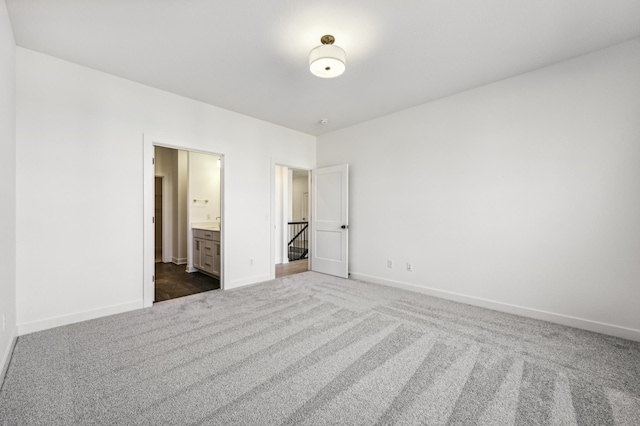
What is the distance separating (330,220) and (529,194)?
3035 millimetres

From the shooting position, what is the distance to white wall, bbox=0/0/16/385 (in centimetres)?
193

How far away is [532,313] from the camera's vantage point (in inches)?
116

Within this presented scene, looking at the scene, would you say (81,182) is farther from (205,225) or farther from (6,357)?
(205,225)

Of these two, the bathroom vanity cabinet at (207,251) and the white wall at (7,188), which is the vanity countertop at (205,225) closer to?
the bathroom vanity cabinet at (207,251)

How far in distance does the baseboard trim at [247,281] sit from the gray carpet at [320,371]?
104 centimetres

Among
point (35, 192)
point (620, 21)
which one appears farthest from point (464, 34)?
point (35, 192)

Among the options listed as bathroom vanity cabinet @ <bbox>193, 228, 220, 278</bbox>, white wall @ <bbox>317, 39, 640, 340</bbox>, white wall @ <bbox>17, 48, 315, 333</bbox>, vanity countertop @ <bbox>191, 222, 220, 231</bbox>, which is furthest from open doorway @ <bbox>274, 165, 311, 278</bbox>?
white wall @ <bbox>17, 48, 315, 333</bbox>

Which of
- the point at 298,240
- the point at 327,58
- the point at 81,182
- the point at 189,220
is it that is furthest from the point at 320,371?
the point at 298,240

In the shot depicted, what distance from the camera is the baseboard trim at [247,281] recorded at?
4.08 m

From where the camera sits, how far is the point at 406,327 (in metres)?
2.69

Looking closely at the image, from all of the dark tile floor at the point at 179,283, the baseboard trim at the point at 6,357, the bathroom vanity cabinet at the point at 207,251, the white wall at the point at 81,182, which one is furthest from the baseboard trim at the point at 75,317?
the bathroom vanity cabinet at the point at 207,251

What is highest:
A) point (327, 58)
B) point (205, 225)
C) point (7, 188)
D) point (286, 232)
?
point (327, 58)

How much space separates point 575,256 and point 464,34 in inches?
96.9

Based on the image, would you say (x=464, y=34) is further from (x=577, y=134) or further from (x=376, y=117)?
(x=376, y=117)
